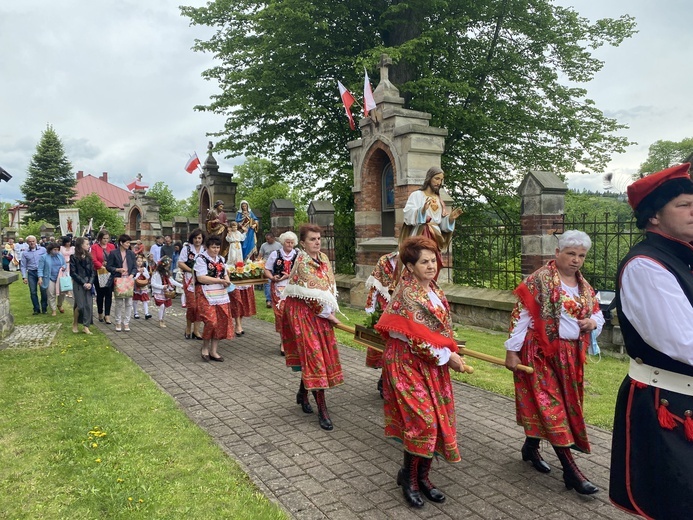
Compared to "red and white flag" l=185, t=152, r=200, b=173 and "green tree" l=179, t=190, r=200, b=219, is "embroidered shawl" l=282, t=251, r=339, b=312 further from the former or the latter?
"green tree" l=179, t=190, r=200, b=219

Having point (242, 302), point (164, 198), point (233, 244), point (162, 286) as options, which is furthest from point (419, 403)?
point (164, 198)

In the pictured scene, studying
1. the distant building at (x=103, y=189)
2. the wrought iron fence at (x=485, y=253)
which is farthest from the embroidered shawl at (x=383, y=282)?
the distant building at (x=103, y=189)

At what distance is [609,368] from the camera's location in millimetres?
7680

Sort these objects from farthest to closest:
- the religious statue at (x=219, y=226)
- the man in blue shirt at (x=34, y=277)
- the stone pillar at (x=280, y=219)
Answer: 1. the stone pillar at (x=280, y=219)
2. the man in blue shirt at (x=34, y=277)
3. the religious statue at (x=219, y=226)

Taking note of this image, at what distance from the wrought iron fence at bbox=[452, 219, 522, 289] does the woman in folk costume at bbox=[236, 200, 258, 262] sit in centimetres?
552

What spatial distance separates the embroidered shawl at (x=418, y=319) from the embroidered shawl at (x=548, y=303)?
72 centimetres

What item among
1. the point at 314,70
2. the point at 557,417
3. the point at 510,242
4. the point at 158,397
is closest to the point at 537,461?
the point at 557,417

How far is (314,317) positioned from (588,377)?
13.0 ft

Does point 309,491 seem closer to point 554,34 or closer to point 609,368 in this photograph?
point 609,368

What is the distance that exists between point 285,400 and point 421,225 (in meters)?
2.81

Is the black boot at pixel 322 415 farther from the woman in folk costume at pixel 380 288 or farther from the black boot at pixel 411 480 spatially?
the black boot at pixel 411 480

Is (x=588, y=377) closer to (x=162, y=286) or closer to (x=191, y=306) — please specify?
(x=191, y=306)

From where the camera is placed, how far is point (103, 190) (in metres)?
79.9

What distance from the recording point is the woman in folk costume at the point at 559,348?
411 cm
